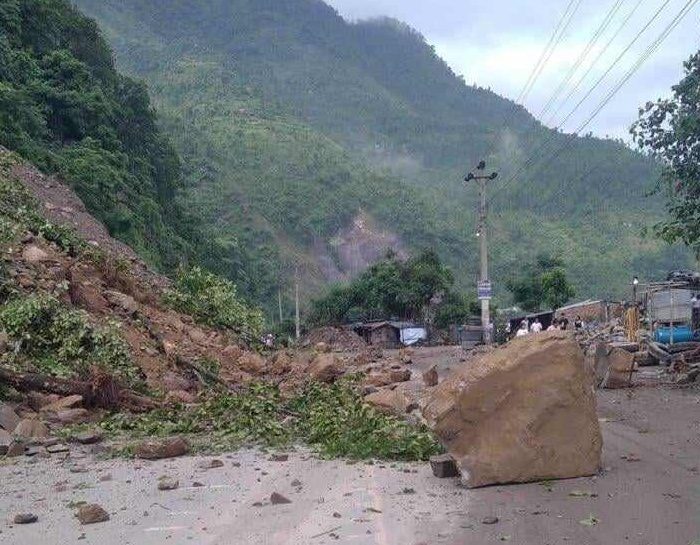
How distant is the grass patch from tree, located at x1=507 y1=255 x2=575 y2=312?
33954 mm

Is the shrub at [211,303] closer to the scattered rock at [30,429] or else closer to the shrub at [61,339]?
the shrub at [61,339]

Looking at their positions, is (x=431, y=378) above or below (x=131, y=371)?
below

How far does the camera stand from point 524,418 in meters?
6.85

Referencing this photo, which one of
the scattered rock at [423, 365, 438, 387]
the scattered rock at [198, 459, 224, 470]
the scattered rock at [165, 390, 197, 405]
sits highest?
the scattered rock at [165, 390, 197, 405]

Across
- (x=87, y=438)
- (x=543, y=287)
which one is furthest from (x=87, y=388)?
(x=543, y=287)

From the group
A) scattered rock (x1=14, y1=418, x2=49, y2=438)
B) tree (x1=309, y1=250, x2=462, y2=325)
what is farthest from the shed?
scattered rock (x1=14, y1=418, x2=49, y2=438)

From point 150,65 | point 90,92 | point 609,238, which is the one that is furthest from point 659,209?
point 150,65

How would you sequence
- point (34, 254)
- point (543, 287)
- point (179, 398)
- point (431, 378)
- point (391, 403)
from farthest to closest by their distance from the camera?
point (543, 287)
point (34, 254)
point (431, 378)
point (179, 398)
point (391, 403)

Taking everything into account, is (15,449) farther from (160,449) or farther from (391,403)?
(391,403)

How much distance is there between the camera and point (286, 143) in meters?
106

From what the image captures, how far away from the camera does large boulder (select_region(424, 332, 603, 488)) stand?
22.3ft

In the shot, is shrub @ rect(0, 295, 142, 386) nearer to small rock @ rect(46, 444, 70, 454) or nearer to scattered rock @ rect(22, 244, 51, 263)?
scattered rock @ rect(22, 244, 51, 263)

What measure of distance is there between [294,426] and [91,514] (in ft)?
14.6

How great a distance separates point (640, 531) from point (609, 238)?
8565 cm
